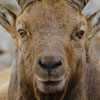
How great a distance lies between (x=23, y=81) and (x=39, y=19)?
132 cm

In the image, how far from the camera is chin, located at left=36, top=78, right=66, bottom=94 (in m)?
6.61

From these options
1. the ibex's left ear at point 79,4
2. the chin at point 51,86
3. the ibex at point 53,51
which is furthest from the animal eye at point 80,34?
the chin at point 51,86

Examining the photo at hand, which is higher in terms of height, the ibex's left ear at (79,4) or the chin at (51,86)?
the ibex's left ear at (79,4)

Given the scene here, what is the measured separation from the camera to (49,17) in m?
7.23

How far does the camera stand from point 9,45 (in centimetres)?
2378

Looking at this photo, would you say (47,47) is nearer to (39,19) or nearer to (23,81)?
(39,19)

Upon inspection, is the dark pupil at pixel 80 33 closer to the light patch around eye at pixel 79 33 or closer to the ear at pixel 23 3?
the light patch around eye at pixel 79 33

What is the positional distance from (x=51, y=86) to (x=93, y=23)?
216cm

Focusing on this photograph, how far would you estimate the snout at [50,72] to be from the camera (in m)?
6.41

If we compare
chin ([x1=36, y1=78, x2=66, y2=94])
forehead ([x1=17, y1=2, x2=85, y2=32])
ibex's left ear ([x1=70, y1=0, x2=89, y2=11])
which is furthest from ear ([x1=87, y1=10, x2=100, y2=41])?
chin ([x1=36, y1=78, x2=66, y2=94])

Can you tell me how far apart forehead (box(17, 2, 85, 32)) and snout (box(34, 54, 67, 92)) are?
0.78m

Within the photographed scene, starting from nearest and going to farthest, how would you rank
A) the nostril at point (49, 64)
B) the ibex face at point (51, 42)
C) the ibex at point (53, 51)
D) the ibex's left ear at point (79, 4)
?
the nostril at point (49, 64), the ibex face at point (51, 42), the ibex at point (53, 51), the ibex's left ear at point (79, 4)

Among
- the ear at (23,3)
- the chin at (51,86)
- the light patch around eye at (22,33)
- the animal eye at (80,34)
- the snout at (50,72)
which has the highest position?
the ear at (23,3)

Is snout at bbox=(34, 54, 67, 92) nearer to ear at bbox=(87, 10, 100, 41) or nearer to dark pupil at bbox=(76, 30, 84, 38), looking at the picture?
dark pupil at bbox=(76, 30, 84, 38)
